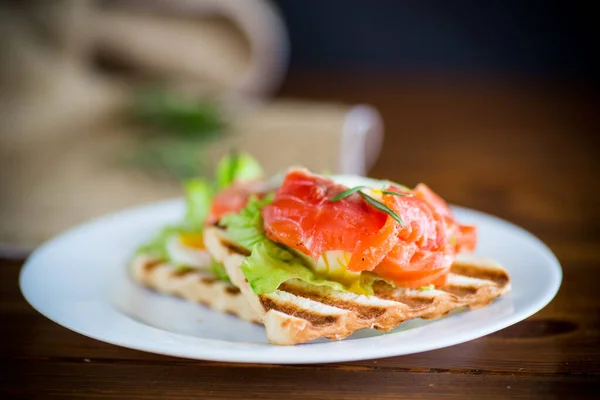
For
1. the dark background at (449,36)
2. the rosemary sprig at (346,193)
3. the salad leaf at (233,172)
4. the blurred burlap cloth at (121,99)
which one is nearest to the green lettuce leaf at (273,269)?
the rosemary sprig at (346,193)

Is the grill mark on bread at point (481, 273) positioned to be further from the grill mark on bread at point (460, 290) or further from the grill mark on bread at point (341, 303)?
the grill mark on bread at point (341, 303)

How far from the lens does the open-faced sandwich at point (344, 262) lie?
2.09 metres

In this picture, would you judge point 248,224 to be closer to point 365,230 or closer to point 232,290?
point 232,290

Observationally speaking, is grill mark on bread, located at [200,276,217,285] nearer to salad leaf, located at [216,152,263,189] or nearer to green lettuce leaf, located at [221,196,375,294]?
green lettuce leaf, located at [221,196,375,294]

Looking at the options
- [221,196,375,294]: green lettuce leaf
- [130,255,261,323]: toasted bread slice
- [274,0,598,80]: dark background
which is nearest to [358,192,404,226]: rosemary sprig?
[221,196,375,294]: green lettuce leaf

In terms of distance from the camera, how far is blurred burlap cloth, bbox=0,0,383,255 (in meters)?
4.18

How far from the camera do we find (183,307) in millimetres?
2512

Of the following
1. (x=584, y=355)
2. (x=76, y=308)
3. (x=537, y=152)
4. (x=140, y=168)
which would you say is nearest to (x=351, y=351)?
(x=584, y=355)

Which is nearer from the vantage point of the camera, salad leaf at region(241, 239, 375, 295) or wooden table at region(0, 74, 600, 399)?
wooden table at region(0, 74, 600, 399)

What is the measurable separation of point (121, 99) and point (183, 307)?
354 cm

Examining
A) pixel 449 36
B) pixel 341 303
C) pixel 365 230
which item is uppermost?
pixel 449 36

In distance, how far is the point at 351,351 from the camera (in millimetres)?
1836

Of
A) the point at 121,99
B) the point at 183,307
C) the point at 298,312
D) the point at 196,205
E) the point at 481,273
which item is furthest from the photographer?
the point at 121,99

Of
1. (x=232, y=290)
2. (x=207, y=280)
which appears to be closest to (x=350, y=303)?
(x=232, y=290)
